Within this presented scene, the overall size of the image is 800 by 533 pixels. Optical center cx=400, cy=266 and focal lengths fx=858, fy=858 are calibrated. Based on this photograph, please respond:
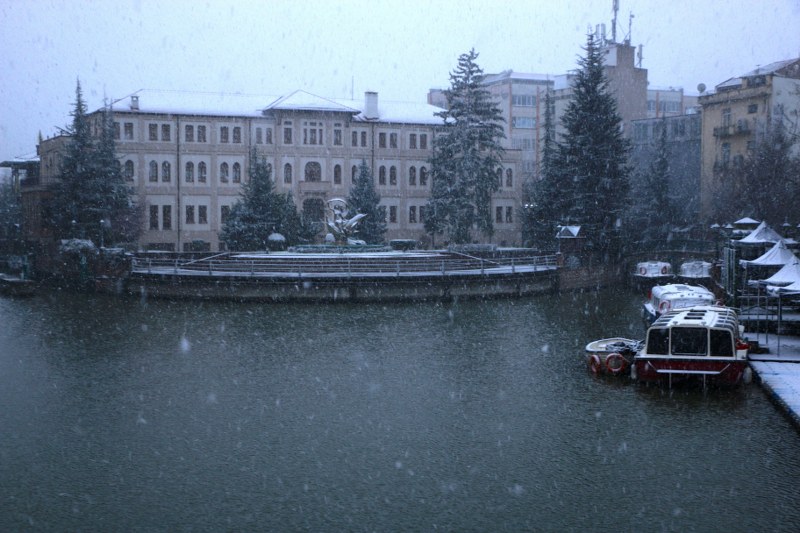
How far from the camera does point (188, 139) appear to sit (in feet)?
195

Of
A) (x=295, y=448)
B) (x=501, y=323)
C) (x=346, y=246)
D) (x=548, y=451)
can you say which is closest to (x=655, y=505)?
(x=548, y=451)

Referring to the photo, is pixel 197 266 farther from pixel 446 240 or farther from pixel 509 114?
pixel 509 114

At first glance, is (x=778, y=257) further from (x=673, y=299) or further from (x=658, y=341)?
(x=658, y=341)

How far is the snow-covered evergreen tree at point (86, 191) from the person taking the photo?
4947 cm

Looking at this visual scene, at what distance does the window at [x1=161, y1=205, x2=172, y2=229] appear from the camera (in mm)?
59094

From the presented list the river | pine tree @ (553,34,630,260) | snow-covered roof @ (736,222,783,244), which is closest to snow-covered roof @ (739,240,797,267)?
snow-covered roof @ (736,222,783,244)

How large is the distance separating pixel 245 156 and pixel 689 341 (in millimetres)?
46565

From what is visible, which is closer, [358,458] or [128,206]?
[358,458]

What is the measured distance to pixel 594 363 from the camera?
64.2 feet

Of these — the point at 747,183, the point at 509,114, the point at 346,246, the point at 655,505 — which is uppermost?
the point at 509,114

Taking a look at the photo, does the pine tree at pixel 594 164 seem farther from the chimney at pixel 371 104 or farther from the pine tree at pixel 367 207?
the chimney at pixel 371 104

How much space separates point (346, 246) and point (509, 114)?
50.6m

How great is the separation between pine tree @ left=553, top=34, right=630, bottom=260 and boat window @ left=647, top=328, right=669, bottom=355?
28.2m

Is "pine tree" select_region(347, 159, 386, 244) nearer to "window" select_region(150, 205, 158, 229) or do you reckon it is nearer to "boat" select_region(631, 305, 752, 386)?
"window" select_region(150, 205, 158, 229)
